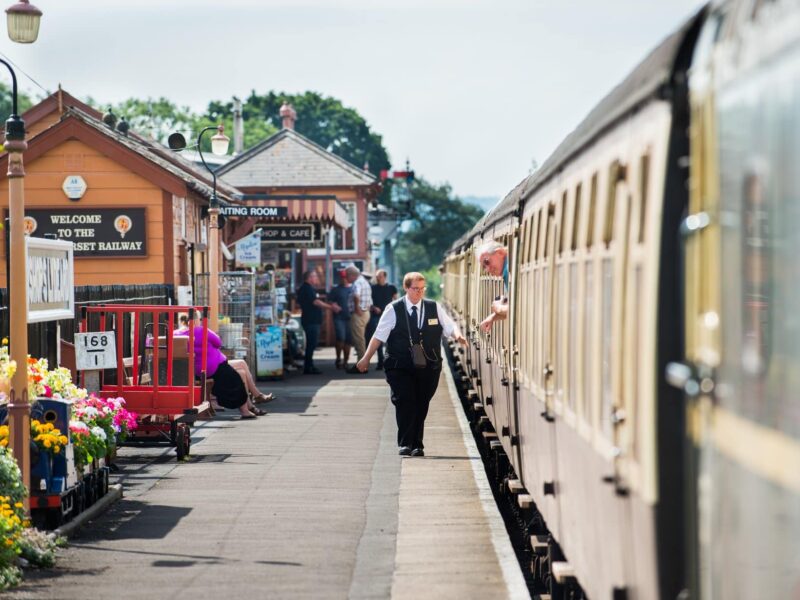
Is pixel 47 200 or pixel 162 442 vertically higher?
pixel 47 200

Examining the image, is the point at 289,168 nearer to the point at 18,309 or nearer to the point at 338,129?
the point at 18,309

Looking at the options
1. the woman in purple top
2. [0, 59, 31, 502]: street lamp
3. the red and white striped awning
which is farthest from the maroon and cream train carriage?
the red and white striped awning

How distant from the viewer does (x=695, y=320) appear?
4.28 meters

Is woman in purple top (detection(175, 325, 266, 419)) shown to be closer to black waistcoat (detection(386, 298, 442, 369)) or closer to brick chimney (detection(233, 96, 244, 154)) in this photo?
black waistcoat (detection(386, 298, 442, 369))

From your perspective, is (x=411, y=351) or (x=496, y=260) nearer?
(x=496, y=260)

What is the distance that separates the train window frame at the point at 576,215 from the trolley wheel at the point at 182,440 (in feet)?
26.7

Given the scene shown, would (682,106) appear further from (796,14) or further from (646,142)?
(796,14)

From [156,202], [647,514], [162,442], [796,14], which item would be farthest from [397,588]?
[156,202]

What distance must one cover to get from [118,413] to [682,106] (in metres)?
8.19

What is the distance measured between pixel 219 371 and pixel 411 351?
2.85 metres

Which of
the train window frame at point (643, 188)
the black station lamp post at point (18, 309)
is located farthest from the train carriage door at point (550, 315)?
the black station lamp post at point (18, 309)

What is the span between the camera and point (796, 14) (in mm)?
3482

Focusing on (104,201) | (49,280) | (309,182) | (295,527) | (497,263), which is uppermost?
(309,182)

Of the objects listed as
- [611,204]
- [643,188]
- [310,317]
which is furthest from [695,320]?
[310,317]
